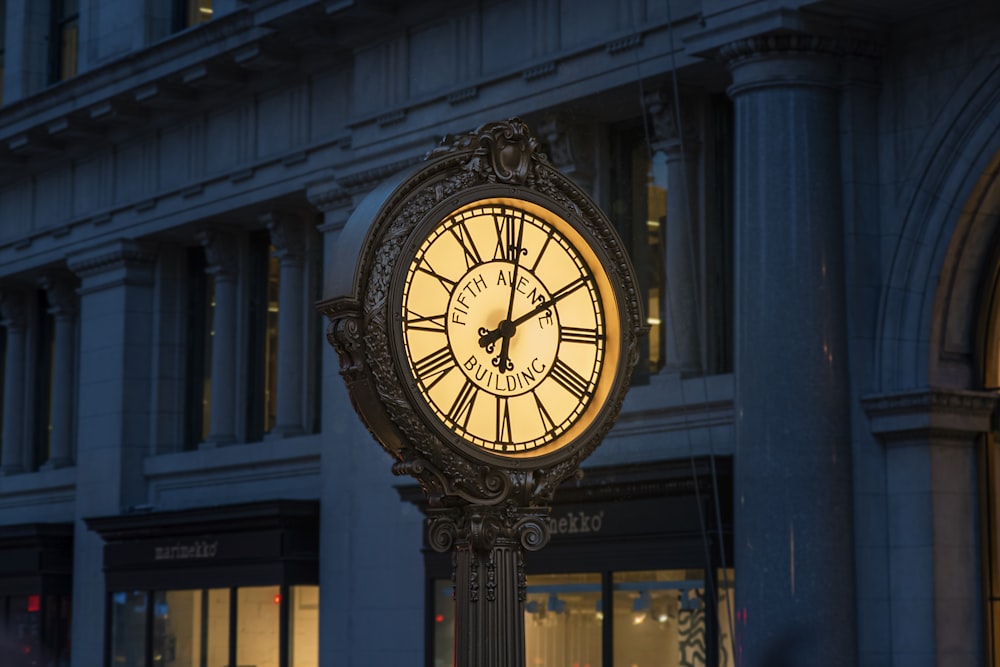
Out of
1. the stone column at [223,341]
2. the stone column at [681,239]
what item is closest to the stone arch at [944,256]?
the stone column at [681,239]

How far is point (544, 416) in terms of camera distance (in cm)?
451

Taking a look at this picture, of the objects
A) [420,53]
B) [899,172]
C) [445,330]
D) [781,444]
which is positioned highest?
[420,53]

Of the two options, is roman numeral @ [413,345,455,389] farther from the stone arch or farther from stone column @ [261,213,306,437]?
stone column @ [261,213,306,437]

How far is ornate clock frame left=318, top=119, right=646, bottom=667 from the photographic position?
4.18 meters

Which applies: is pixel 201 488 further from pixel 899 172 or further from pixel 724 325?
pixel 899 172

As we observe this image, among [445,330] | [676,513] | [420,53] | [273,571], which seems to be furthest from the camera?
[273,571]

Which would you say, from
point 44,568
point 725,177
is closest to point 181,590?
point 44,568

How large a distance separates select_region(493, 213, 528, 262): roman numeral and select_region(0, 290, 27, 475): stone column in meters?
23.6

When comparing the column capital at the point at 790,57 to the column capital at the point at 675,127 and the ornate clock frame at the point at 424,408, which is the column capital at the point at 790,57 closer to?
the column capital at the point at 675,127

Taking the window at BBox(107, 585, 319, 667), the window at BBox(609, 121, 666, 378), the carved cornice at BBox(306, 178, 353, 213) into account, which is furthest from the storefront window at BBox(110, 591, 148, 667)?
the window at BBox(609, 121, 666, 378)

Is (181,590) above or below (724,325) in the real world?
below

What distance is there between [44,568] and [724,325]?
39.6 feet

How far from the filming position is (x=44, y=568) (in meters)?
24.0

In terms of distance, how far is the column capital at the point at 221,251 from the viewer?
895 inches
